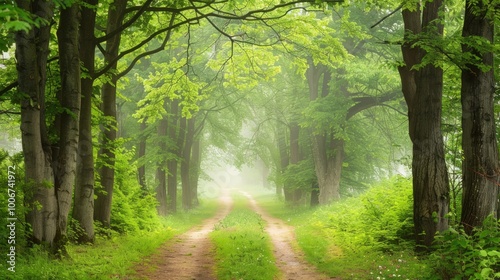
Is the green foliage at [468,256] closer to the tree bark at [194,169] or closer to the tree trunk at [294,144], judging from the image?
the tree trunk at [294,144]

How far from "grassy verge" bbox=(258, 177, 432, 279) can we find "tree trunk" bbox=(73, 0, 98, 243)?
5.94m

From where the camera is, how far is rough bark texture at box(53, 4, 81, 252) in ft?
28.4

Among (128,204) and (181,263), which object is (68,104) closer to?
(181,263)

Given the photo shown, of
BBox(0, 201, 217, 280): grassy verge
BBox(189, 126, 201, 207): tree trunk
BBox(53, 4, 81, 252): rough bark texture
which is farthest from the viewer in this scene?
BBox(189, 126, 201, 207): tree trunk

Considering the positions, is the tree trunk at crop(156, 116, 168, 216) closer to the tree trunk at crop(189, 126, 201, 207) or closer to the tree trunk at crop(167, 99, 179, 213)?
the tree trunk at crop(167, 99, 179, 213)

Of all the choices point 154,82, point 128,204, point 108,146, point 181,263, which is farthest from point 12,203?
point 154,82

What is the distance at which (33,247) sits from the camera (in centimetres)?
774

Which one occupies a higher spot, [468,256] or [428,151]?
[428,151]

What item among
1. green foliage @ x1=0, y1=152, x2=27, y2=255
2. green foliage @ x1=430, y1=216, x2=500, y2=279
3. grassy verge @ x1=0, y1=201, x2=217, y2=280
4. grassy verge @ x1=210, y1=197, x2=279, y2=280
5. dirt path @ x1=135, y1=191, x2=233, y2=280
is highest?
green foliage @ x1=0, y1=152, x2=27, y2=255

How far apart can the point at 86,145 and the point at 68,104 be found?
218 centimetres

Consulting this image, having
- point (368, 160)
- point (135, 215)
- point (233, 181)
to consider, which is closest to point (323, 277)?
point (135, 215)

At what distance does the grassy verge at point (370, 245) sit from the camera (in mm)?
8822

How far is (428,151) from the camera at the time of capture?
943 cm

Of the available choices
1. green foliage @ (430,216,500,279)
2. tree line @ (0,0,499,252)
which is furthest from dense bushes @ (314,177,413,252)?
green foliage @ (430,216,500,279)
